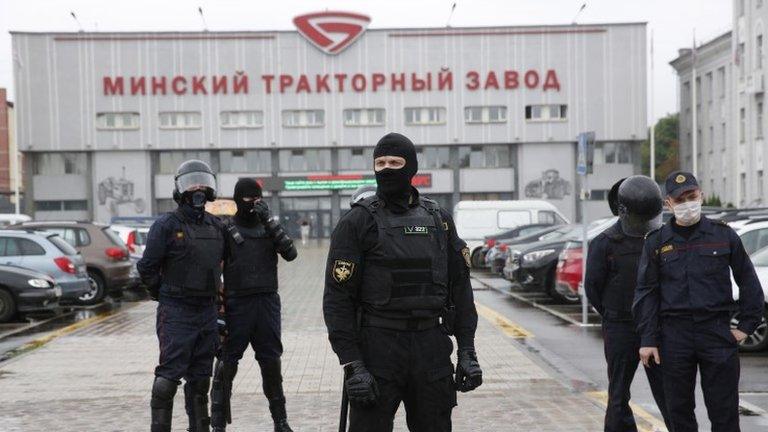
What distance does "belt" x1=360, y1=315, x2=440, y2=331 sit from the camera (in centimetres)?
463

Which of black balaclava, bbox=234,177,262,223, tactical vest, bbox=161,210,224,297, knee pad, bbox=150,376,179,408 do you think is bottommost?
knee pad, bbox=150,376,179,408

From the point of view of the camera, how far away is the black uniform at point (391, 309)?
4.62 meters

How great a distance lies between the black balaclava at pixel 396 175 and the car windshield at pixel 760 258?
27.5 ft

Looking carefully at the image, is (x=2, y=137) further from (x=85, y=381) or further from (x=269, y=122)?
(x=85, y=381)

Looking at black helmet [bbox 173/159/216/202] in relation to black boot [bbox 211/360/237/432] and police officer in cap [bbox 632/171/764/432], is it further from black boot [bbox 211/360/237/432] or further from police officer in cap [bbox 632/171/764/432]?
police officer in cap [bbox 632/171/764/432]

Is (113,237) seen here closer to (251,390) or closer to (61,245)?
(61,245)

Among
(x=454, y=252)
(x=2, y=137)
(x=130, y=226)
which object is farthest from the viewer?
(x=2, y=137)

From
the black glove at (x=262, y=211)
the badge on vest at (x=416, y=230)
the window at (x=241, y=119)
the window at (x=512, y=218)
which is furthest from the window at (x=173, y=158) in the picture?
the badge on vest at (x=416, y=230)

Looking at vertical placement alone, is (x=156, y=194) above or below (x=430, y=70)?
below

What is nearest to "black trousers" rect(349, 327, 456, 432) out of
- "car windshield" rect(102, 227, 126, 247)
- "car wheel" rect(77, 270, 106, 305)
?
"car wheel" rect(77, 270, 106, 305)

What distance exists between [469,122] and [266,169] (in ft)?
43.2

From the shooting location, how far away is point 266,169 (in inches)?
2537

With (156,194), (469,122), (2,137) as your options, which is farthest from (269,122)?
(2,137)

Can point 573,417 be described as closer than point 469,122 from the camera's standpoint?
Yes
